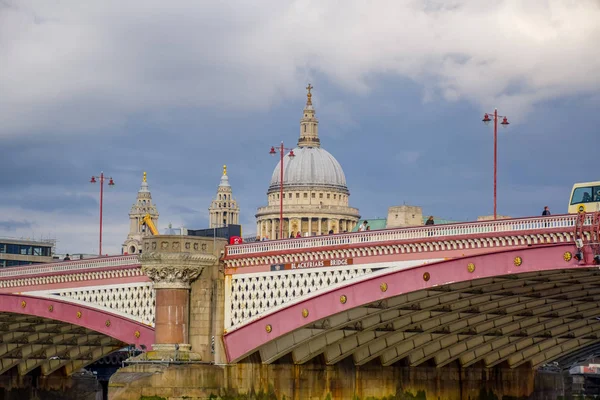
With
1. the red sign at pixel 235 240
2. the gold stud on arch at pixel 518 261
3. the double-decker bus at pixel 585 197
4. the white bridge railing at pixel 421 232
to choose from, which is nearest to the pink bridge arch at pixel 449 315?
the gold stud on arch at pixel 518 261

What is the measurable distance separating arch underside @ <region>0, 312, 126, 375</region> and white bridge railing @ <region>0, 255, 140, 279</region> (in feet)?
9.28

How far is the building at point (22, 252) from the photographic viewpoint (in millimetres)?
158500

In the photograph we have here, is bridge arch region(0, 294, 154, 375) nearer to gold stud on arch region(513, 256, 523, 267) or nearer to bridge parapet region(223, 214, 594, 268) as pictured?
bridge parapet region(223, 214, 594, 268)

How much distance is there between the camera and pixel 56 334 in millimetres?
88938

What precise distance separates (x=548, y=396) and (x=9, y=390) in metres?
38.7

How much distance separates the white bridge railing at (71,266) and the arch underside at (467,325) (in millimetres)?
11622

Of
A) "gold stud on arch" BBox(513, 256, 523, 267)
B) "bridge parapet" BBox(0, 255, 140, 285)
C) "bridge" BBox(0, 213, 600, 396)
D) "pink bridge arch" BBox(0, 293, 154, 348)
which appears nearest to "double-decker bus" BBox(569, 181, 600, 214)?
"bridge" BBox(0, 213, 600, 396)

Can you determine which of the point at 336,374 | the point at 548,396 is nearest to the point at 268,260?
the point at 336,374

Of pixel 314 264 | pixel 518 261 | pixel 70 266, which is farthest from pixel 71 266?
pixel 518 261

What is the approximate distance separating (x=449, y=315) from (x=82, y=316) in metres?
21.9

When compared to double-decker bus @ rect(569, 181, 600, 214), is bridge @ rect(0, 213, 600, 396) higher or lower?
lower

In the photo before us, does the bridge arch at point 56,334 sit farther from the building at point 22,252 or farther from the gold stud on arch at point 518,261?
the building at point 22,252

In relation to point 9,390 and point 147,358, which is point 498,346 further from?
point 9,390

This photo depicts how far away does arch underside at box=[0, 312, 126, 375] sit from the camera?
3410 inches
